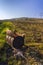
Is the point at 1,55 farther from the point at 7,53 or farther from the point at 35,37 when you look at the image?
the point at 35,37

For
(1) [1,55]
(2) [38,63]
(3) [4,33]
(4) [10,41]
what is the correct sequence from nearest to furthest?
(2) [38,63], (1) [1,55], (4) [10,41], (3) [4,33]

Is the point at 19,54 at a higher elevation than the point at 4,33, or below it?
below

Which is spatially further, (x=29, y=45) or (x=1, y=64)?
(x=29, y=45)

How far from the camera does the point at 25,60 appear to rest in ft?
51.3

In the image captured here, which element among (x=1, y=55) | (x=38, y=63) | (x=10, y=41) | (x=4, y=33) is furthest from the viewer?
(x=4, y=33)

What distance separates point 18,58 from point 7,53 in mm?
1329

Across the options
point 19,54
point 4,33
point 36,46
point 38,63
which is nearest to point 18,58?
point 19,54

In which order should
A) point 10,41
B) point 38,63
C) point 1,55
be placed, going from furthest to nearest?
Answer: point 10,41
point 1,55
point 38,63

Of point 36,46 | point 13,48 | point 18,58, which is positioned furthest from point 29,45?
point 18,58

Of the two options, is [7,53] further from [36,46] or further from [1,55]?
[36,46]

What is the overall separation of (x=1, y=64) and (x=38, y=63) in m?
2.62

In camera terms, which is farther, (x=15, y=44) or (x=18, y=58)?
(x=15, y=44)

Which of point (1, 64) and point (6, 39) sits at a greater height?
point (6, 39)

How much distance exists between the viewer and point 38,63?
15.4m
